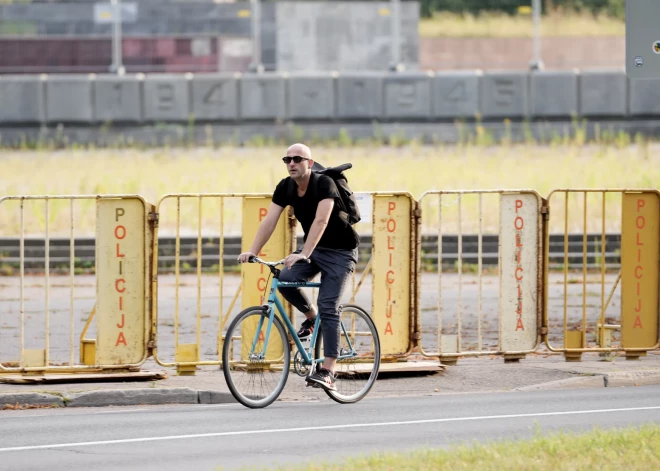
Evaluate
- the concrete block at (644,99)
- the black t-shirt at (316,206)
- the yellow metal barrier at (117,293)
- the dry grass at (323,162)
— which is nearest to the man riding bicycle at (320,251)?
the black t-shirt at (316,206)

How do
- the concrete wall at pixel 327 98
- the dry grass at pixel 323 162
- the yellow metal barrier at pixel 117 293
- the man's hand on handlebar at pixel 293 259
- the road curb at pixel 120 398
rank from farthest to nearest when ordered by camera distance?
the concrete wall at pixel 327 98
the dry grass at pixel 323 162
the yellow metal barrier at pixel 117 293
the road curb at pixel 120 398
the man's hand on handlebar at pixel 293 259

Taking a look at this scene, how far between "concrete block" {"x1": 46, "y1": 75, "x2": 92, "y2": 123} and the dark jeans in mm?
28794

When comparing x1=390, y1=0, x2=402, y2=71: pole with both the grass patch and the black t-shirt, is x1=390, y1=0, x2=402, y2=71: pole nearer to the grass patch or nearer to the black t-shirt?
the grass patch

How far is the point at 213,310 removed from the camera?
17312 mm

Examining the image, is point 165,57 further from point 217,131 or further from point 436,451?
point 436,451

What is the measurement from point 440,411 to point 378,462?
7.88 feet

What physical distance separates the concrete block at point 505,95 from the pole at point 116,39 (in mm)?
11590

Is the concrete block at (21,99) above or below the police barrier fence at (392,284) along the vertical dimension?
above

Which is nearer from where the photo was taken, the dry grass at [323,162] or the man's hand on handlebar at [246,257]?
the man's hand on handlebar at [246,257]

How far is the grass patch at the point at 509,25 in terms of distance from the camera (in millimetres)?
59031

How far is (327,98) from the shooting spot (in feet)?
127

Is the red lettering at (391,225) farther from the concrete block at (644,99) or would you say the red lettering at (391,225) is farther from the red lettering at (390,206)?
the concrete block at (644,99)

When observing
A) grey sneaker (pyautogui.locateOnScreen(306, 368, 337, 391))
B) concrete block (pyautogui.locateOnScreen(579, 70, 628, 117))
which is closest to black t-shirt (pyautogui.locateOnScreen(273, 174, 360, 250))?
grey sneaker (pyautogui.locateOnScreen(306, 368, 337, 391))

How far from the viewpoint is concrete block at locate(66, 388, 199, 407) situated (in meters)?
10.7
